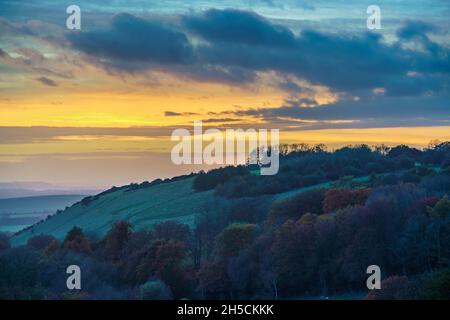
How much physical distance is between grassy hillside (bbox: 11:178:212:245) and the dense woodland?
95.7 ft

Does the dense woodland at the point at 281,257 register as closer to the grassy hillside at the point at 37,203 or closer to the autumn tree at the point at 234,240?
the autumn tree at the point at 234,240

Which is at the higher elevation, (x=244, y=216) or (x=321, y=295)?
(x=244, y=216)

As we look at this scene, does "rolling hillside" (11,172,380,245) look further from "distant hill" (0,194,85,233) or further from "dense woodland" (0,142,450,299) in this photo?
"dense woodland" (0,142,450,299)

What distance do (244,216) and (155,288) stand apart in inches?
2471

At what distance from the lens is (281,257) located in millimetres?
81750

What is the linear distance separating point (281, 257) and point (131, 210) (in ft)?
266

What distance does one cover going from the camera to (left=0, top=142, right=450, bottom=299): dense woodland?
67.8 metres

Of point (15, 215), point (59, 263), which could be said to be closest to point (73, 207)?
point (15, 215)

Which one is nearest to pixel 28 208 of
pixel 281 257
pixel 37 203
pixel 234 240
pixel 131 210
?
pixel 37 203

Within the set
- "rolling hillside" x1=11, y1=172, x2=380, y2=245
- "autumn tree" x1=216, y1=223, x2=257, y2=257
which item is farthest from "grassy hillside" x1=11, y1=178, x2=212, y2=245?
"autumn tree" x1=216, y1=223, x2=257, y2=257

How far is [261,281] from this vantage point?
80562 mm
